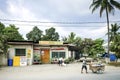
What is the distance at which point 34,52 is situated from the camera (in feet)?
124

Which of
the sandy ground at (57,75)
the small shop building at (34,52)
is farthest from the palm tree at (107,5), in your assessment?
the sandy ground at (57,75)

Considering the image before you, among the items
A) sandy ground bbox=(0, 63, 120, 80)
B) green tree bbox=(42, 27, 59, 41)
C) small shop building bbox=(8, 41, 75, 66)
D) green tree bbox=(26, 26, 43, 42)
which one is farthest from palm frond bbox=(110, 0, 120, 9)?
green tree bbox=(26, 26, 43, 42)

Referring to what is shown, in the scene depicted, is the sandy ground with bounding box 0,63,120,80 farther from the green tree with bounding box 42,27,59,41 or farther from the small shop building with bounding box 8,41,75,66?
the green tree with bounding box 42,27,59,41

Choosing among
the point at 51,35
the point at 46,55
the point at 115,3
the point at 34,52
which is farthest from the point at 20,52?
the point at 51,35

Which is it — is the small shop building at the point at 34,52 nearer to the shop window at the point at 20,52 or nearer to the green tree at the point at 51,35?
the shop window at the point at 20,52

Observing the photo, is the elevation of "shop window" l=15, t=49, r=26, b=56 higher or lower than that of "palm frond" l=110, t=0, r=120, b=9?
lower

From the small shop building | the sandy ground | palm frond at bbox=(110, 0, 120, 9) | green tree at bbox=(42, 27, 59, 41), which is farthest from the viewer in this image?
green tree at bbox=(42, 27, 59, 41)

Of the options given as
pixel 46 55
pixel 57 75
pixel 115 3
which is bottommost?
pixel 57 75

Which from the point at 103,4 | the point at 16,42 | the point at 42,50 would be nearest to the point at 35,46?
the point at 42,50

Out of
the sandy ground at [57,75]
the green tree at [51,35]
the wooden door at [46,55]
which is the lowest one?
the sandy ground at [57,75]

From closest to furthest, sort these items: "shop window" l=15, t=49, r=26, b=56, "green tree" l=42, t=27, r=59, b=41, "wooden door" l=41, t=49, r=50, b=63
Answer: "shop window" l=15, t=49, r=26, b=56 < "wooden door" l=41, t=49, r=50, b=63 < "green tree" l=42, t=27, r=59, b=41

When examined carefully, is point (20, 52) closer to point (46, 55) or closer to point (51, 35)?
point (46, 55)

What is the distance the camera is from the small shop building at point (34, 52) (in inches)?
1378

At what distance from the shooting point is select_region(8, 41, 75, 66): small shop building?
35.0m
